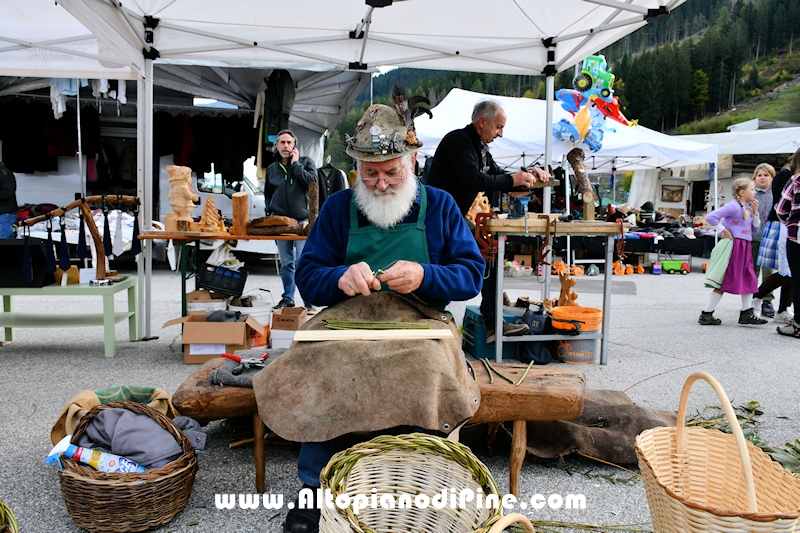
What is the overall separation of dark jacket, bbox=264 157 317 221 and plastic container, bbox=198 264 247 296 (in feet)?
3.44

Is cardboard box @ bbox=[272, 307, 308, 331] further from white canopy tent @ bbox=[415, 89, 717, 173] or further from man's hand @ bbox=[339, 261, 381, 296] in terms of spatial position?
white canopy tent @ bbox=[415, 89, 717, 173]

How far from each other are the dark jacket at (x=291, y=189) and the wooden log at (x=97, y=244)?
1.64 m

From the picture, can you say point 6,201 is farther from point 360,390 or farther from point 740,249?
point 740,249

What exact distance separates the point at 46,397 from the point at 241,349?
52.2 inches

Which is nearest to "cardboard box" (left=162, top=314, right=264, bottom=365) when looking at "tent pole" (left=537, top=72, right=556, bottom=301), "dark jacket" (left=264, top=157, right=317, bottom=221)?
"dark jacket" (left=264, top=157, right=317, bottom=221)

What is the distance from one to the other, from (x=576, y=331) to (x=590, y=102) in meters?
2.88

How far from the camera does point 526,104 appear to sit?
12.6 meters

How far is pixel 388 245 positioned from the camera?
239cm

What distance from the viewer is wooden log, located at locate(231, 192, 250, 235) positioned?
Result: 15.6ft

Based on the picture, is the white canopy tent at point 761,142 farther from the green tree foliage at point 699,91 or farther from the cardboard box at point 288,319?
the green tree foliage at point 699,91

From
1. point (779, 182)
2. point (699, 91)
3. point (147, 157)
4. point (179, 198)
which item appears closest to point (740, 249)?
point (779, 182)

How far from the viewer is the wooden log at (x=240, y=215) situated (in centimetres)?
475

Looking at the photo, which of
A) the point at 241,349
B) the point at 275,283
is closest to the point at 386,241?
the point at 241,349

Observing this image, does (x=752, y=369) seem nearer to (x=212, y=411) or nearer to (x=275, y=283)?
(x=212, y=411)
